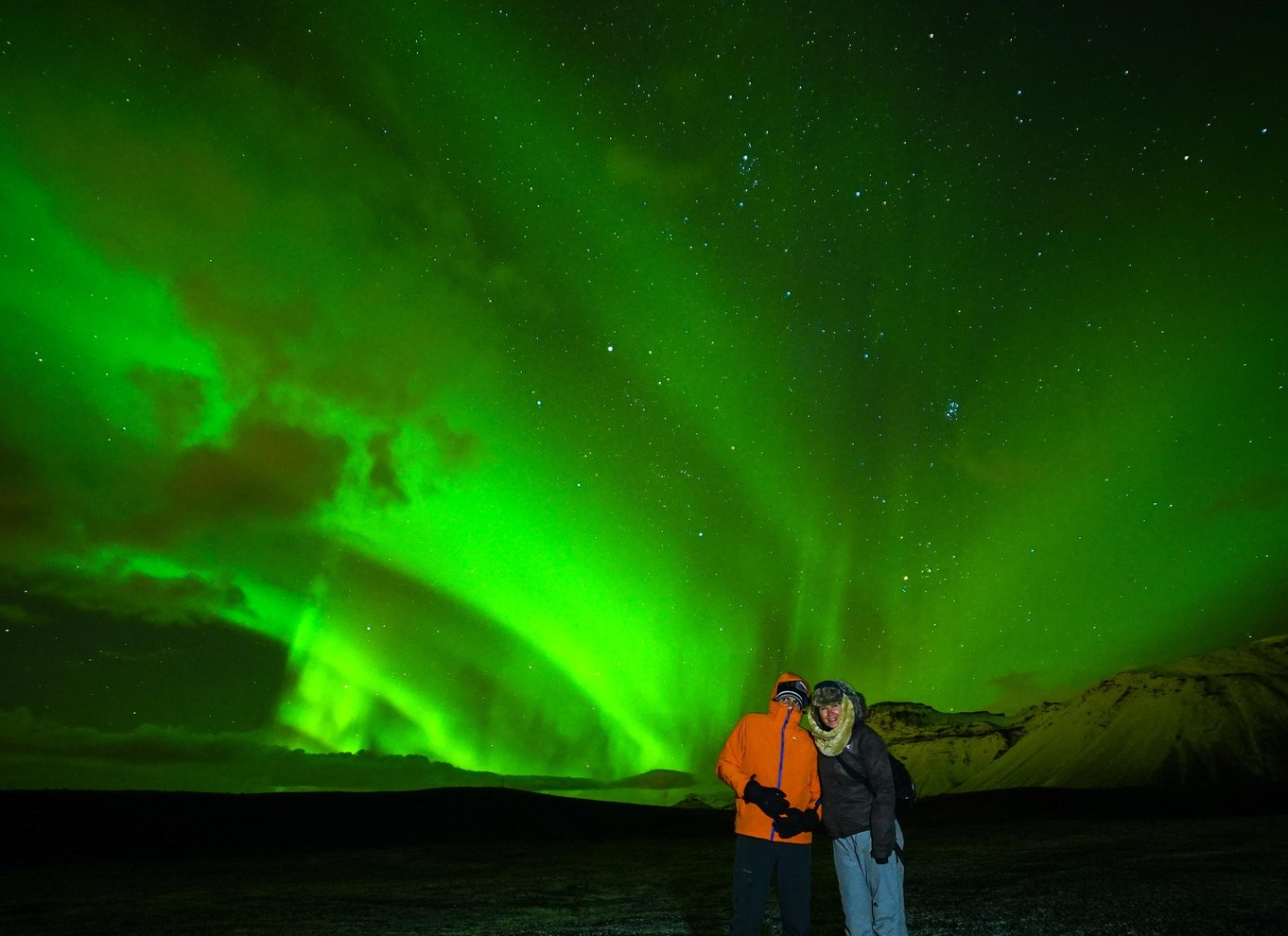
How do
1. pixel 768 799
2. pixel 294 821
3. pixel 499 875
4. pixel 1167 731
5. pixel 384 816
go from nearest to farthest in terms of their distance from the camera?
pixel 768 799, pixel 499 875, pixel 294 821, pixel 384 816, pixel 1167 731

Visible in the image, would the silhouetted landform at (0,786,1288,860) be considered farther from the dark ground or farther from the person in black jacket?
the person in black jacket

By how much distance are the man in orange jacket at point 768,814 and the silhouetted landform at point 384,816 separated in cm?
2293

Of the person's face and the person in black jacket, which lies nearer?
the person in black jacket

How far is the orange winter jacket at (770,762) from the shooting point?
5004 millimetres

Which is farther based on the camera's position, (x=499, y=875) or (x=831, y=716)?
(x=499, y=875)

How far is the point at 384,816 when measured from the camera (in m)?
30.9

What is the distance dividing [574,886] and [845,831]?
31.6 feet

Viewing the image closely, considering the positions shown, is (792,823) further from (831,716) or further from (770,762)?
(831,716)

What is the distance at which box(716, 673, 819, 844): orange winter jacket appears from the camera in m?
5.00

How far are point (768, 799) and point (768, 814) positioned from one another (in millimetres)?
120

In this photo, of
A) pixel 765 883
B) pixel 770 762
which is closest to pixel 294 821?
pixel 765 883

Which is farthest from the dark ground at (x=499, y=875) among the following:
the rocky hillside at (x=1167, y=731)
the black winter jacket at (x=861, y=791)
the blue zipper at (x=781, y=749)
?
the rocky hillside at (x=1167, y=731)

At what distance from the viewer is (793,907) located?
16.7 feet

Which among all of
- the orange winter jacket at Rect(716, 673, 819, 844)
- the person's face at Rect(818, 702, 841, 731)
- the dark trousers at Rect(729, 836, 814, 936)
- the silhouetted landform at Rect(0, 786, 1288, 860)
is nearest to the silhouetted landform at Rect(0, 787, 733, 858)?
the silhouetted landform at Rect(0, 786, 1288, 860)
